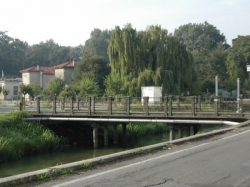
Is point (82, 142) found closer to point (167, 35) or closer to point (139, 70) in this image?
point (139, 70)

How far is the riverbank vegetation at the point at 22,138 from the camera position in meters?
21.1

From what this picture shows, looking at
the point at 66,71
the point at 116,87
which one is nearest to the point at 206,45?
the point at 66,71

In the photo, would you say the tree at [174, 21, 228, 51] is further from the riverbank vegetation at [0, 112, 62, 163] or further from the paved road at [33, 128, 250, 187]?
the paved road at [33, 128, 250, 187]

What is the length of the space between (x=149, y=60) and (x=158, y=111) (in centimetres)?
2003

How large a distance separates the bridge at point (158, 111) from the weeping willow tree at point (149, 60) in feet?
44.2

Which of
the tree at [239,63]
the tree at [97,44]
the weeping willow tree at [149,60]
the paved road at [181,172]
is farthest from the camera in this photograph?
the tree at [97,44]

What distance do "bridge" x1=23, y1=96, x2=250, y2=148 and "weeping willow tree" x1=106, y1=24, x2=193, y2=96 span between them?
13487 millimetres

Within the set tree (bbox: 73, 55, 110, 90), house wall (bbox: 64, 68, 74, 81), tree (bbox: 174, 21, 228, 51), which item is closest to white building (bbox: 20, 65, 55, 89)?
house wall (bbox: 64, 68, 74, 81)

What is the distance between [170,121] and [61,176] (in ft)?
50.2

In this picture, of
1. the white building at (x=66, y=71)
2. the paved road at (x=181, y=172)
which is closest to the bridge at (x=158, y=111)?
the paved road at (x=181, y=172)

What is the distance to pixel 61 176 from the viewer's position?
844cm

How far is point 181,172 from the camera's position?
8789 mm

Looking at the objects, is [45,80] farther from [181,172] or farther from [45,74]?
[181,172]

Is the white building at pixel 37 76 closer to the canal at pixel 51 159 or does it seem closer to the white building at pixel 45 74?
the white building at pixel 45 74
